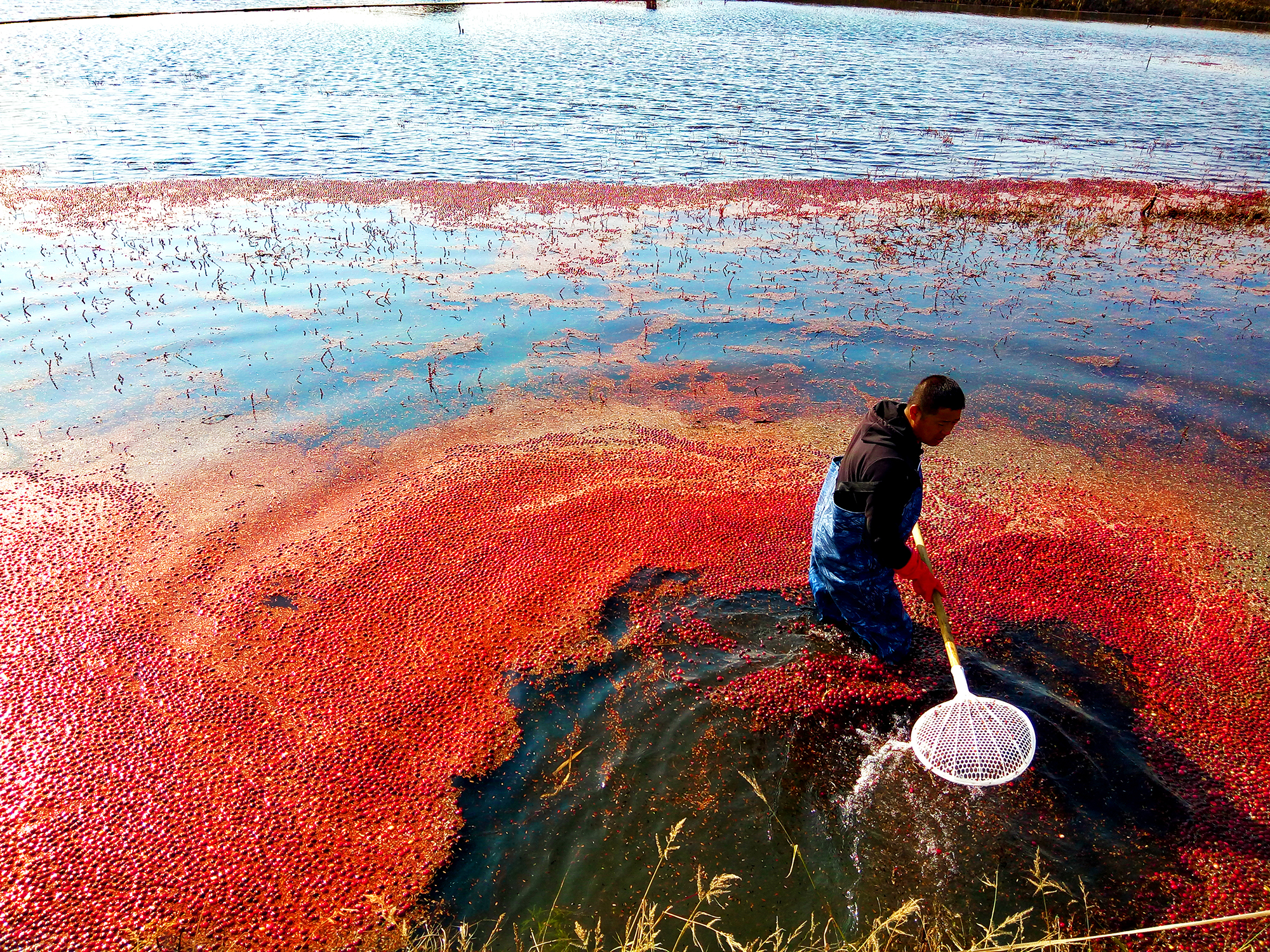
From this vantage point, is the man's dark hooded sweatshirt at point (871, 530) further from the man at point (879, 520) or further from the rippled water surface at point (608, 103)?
the rippled water surface at point (608, 103)

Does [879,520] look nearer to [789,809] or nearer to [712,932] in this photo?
[789,809]

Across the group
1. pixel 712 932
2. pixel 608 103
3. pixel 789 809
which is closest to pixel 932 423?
pixel 789 809

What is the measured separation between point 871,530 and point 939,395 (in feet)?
2.41

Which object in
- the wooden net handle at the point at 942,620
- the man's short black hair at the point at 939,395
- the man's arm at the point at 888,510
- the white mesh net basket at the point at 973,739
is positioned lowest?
the white mesh net basket at the point at 973,739

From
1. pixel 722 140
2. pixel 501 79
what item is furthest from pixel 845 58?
pixel 722 140

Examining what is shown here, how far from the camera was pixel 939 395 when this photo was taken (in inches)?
151

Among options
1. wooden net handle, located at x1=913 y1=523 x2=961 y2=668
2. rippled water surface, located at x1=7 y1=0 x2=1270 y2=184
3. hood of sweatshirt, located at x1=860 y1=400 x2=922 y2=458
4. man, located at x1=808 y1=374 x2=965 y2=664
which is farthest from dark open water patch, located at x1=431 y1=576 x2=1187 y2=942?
rippled water surface, located at x1=7 y1=0 x2=1270 y2=184

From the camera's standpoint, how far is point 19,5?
41.2m

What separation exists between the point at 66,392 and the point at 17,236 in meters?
6.13

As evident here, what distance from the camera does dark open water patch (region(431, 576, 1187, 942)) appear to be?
3385mm

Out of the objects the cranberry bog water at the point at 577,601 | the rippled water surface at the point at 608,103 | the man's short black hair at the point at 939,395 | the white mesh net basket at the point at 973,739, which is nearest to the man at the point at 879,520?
the man's short black hair at the point at 939,395

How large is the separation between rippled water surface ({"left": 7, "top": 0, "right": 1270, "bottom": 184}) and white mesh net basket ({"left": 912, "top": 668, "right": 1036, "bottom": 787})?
14377 millimetres

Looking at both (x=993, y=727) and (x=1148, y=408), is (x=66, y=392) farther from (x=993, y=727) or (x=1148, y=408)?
(x=1148, y=408)

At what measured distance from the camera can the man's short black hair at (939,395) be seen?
382 cm
